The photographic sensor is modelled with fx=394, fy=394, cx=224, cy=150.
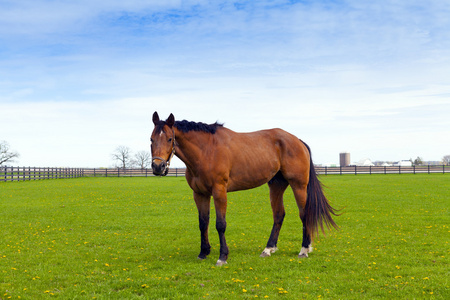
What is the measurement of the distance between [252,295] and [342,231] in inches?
247

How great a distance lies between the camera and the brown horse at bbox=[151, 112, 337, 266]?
764 cm

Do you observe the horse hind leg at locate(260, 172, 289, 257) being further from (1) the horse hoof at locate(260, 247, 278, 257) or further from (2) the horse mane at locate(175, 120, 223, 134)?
(2) the horse mane at locate(175, 120, 223, 134)

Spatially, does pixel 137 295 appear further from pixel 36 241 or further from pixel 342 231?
pixel 342 231

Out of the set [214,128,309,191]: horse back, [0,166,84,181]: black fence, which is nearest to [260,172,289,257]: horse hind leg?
[214,128,309,191]: horse back

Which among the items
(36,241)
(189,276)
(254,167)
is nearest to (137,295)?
(189,276)

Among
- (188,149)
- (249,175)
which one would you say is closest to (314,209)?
Result: (249,175)

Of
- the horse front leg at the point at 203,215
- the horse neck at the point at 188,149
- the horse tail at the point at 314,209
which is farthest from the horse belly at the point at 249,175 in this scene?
the horse tail at the point at 314,209

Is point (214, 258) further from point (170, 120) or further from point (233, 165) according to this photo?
point (170, 120)

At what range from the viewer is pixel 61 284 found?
6680 millimetres

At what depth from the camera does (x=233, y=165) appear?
26.5 ft

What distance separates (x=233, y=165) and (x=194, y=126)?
1.12 metres

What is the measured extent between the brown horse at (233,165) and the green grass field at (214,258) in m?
0.80

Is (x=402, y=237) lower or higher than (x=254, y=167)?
lower

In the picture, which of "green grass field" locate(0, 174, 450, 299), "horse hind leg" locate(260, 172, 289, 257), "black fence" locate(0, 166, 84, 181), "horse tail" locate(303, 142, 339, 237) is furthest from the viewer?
"black fence" locate(0, 166, 84, 181)
